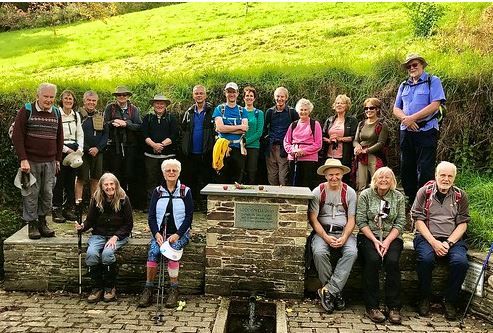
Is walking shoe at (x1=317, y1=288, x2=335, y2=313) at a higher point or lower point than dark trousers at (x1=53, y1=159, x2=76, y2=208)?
lower

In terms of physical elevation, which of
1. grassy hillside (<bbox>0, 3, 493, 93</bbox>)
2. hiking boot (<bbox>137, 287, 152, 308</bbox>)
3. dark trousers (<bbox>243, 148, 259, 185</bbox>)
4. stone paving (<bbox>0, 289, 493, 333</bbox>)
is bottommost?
stone paving (<bbox>0, 289, 493, 333</bbox>)

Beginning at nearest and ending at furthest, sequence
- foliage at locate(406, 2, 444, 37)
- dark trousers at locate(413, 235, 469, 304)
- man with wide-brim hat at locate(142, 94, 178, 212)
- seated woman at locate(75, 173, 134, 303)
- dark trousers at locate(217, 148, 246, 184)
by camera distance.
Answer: dark trousers at locate(413, 235, 469, 304), seated woman at locate(75, 173, 134, 303), dark trousers at locate(217, 148, 246, 184), man with wide-brim hat at locate(142, 94, 178, 212), foliage at locate(406, 2, 444, 37)

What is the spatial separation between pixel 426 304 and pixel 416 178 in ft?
6.64

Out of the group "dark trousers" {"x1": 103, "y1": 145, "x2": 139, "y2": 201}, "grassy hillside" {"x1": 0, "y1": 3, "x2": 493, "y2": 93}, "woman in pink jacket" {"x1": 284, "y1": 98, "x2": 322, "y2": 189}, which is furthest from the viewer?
"grassy hillside" {"x1": 0, "y1": 3, "x2": 493, "y2": 93}

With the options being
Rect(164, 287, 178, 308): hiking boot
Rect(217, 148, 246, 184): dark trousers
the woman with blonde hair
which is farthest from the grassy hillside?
Rect(164, 287, 178, 308): hiking boot

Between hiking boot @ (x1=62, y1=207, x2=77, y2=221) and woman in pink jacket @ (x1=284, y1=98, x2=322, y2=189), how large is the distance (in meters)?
3.52

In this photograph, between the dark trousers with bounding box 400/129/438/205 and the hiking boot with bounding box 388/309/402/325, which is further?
the dark trousers with bounding box 400/129/438/205

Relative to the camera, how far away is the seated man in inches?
235

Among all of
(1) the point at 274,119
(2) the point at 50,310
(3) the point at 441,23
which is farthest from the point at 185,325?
(3) the point at 441,23

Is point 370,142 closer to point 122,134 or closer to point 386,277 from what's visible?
point 386,277

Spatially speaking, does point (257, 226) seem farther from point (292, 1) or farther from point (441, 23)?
point (292, 1)

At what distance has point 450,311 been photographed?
19.5 feet

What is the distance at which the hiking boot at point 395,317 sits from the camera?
19.0 feet

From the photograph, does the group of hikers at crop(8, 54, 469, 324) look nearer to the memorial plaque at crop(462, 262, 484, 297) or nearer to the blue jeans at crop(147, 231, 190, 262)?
the blue jeans at crop(147, 231, 190, 262)
